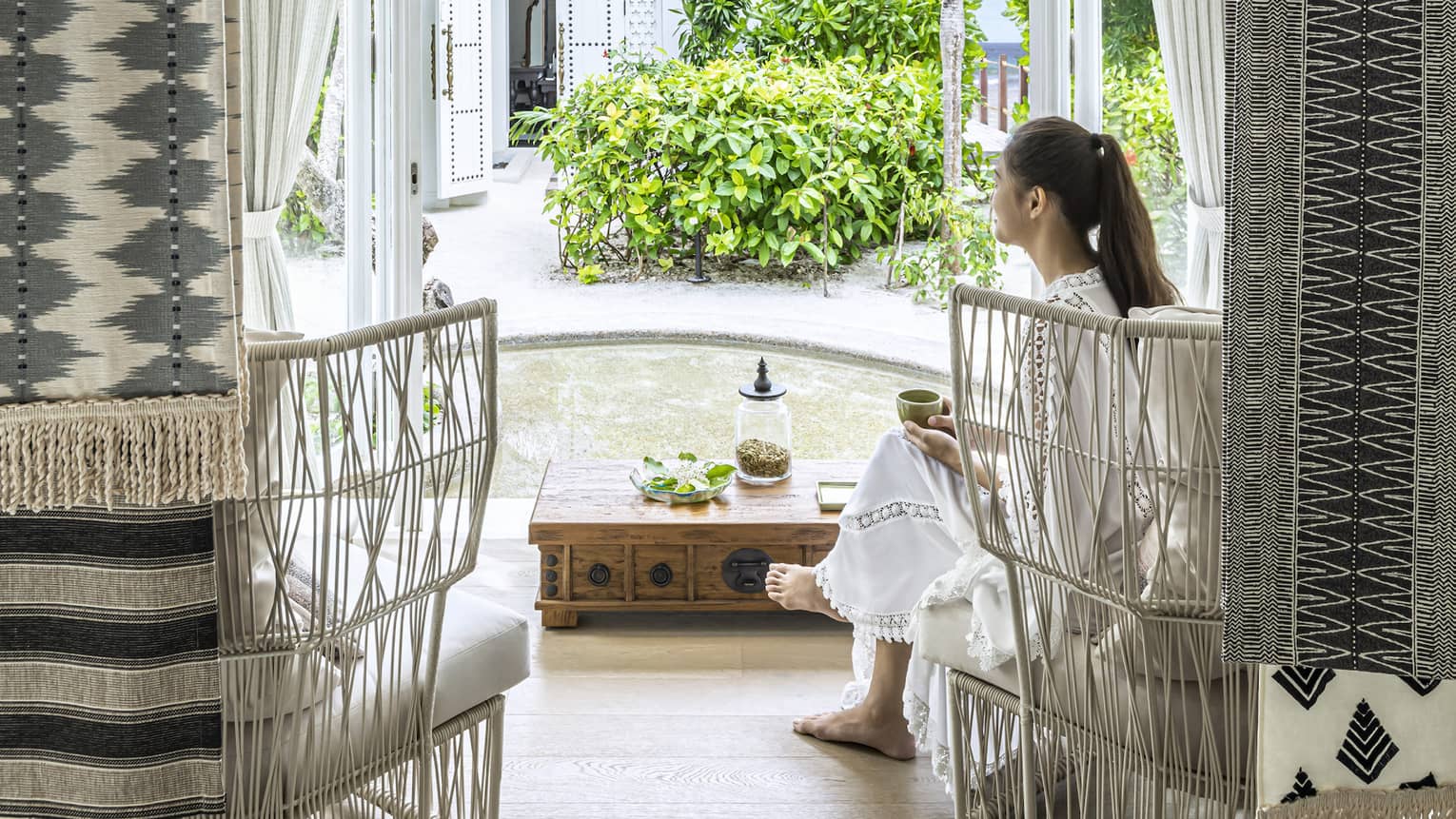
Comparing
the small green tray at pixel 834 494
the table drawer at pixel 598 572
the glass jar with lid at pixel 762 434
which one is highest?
the glass jar with lid at pixel 762 434

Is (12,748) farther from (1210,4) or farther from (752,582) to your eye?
(1210,4)

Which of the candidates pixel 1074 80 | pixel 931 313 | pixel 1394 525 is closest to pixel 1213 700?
pixel 1394 525

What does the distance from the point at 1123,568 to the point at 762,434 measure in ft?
4.96

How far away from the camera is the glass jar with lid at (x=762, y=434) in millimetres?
3029

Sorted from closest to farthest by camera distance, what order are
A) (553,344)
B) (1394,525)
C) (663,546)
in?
(1394,525)
(663,546)
(553,344)

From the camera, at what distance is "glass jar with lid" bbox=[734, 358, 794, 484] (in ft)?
9.94

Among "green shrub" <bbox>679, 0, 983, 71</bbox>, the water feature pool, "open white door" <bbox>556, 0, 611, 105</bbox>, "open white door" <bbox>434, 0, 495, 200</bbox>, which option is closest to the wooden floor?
the water feature pool

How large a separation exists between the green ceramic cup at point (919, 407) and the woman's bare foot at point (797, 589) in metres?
0.34

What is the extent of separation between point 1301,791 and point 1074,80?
1.99 metres

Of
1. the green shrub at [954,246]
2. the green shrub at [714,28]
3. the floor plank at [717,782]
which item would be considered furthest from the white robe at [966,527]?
the green shrub at [714,28]

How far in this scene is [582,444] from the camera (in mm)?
4766

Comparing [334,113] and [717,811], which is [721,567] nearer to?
[717,811]

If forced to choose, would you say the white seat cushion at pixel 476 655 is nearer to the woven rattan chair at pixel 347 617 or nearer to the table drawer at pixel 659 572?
the woven rattan chair at pixel 347 617

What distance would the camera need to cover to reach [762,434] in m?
3.08
